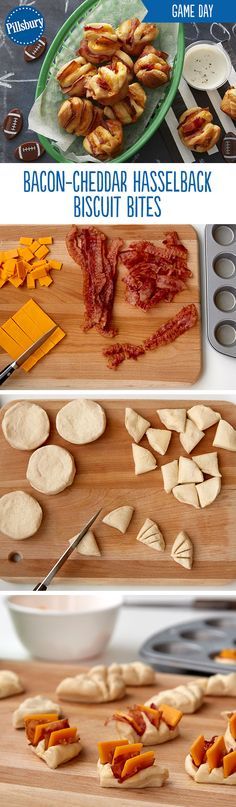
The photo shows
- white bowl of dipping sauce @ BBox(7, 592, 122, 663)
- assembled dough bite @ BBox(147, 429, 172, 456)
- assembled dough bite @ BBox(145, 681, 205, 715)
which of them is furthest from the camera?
white bowl of dipping sauce @ BBox(7, 592, 122, 663)

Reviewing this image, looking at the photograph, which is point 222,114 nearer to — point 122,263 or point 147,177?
point 147,177

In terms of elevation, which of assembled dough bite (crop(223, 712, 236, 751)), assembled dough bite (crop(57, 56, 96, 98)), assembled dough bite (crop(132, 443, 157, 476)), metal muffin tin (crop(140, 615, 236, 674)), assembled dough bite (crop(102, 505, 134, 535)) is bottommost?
metal muffin tin (crop(140, 615, 236, 674))

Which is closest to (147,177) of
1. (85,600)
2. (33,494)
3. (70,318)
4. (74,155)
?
(74,155)

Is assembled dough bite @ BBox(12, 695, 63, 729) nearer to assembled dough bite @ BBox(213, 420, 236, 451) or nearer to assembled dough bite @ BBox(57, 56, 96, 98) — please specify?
assembled dough bite @ BBox(213, 420, 236, 451)

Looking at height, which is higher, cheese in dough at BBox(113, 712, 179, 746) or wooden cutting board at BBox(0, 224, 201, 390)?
wooden cutting board at BBox(0, 224, 201, 390)

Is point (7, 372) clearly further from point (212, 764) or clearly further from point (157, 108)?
point (212, 764)

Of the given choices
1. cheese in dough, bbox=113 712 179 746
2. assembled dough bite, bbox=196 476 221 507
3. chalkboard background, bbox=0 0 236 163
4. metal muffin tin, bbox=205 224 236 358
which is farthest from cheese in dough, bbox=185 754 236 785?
chalkboard background, bbox=0 0 236 163

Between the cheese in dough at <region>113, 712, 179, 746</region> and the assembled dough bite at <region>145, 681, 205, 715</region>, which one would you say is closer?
the cheese in dough at <region>113, 712, 179, 746</region>

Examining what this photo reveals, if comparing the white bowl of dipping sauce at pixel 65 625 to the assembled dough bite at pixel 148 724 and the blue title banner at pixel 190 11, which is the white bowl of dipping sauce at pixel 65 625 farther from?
the blue title banner at pixel 190 11
